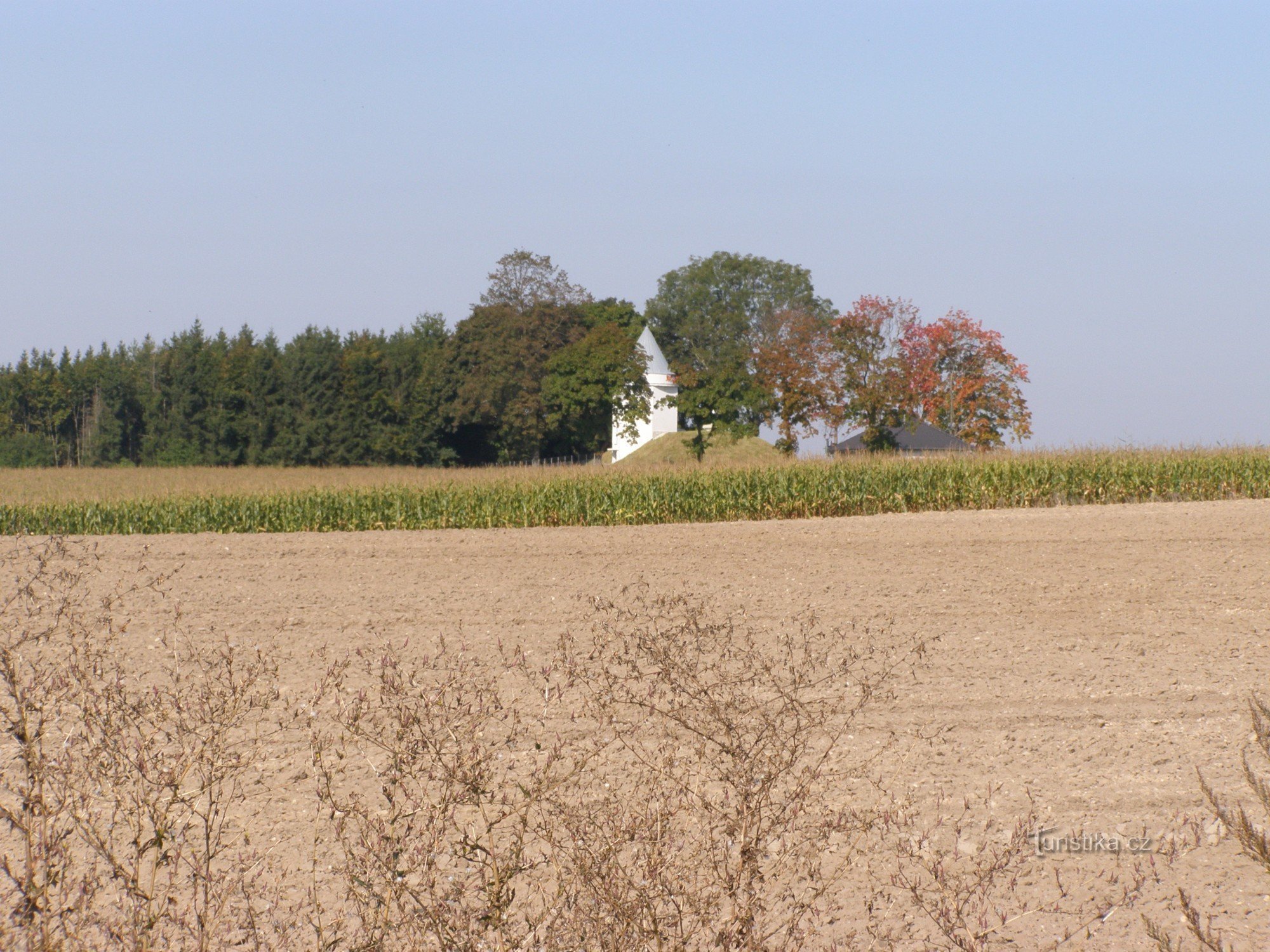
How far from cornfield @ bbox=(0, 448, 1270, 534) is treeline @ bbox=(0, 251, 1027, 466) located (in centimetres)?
1239

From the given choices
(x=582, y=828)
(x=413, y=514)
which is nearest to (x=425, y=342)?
(x=413, y=514)

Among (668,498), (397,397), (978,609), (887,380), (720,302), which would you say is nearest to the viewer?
(978,609)

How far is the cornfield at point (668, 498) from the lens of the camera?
21.4 metres

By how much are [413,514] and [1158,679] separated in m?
15.6

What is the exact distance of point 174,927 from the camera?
4031 mm

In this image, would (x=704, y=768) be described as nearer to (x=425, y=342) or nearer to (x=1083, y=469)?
(x=1083, y=469)

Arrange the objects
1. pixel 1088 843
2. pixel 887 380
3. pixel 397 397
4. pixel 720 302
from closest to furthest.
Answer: pixel 1088 843 < pixel 887 380 < pixel 397 397 < pixel 720 302

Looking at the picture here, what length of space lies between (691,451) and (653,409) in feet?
42.4

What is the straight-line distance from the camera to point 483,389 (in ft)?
158

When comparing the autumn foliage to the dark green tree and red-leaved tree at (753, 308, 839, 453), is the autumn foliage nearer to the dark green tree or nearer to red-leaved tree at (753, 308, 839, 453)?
red-leaved tree at (753, 308, 839, 453)

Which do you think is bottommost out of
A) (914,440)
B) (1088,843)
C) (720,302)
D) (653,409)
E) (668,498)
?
(1088,843)

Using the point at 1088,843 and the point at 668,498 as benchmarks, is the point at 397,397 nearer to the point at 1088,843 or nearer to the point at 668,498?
the point at 668,498

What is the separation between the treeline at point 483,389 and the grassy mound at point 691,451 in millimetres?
657

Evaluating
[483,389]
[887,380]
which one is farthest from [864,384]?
[483,389]
